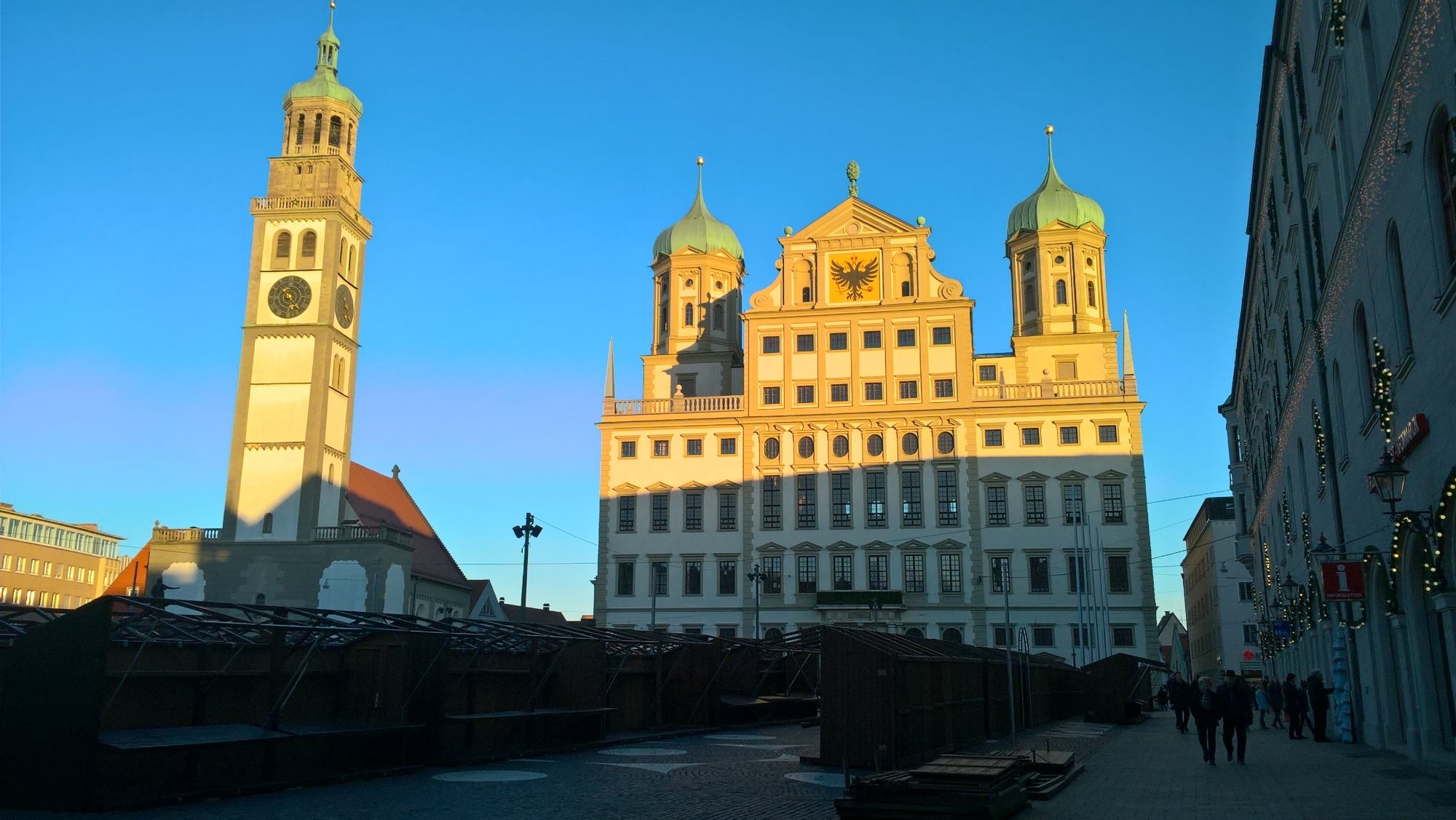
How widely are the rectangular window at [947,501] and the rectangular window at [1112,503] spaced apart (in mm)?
7541

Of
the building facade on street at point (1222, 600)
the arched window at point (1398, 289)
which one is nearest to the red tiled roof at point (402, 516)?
the building facade on street at point (1222, 600)

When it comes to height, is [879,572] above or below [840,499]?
below

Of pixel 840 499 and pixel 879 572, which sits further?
pixel 840 499

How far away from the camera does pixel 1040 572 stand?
6325 centimetres

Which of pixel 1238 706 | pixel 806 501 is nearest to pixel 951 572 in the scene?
pixel 806 501

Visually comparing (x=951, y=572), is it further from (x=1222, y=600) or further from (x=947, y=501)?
(x=1222, y=600)

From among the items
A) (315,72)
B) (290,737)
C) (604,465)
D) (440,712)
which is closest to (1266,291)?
(440,712)

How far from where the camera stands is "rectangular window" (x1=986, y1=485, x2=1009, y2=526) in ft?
211

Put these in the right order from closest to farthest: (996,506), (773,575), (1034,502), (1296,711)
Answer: (1296,711)
(1034,502)
(996,506)
(773,575)

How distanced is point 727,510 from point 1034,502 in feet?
54.8

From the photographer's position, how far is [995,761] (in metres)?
15.2

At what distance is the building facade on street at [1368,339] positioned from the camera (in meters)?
14.9

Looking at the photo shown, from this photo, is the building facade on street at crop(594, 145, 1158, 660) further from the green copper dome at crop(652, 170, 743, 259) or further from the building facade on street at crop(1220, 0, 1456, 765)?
the building facade on street at crop(1220, 0, 1456, 765)

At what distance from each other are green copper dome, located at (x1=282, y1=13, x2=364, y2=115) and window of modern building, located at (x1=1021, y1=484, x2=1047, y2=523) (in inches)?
1621
